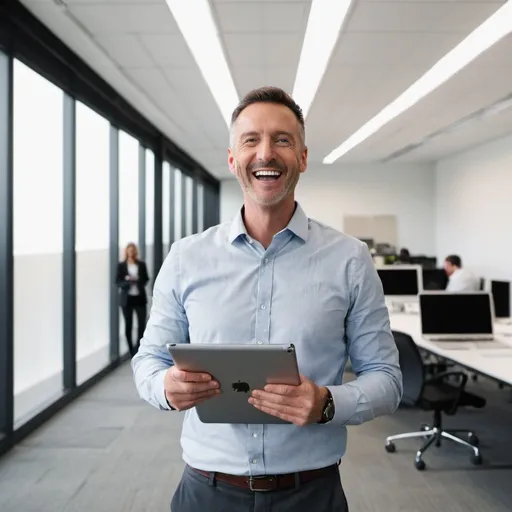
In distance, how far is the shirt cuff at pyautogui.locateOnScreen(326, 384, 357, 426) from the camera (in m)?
1.06

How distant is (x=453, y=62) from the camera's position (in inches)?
193

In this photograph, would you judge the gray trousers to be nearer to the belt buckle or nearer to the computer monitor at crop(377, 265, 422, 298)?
the belt buckle

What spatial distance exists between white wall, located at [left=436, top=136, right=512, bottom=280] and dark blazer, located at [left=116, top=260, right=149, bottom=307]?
5676 millimetres

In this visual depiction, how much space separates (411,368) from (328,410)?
257cm

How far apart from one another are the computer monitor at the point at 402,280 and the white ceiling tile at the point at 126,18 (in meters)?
3.08

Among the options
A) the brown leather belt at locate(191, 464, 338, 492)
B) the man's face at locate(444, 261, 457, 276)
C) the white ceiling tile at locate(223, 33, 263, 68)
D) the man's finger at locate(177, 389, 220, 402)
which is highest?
the white ceiling tile at locate(223, 33, 263, 68)

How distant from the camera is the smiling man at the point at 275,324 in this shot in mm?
1132

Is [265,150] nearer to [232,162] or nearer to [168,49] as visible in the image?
[232,162]

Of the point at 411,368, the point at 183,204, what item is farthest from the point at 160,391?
the point at 183,204

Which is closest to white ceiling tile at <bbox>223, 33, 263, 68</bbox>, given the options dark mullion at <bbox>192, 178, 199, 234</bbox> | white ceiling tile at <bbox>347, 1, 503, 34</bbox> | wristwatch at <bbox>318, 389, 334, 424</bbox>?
white ceiling tile at <bbox>347, 1, 503, 34</bbox>

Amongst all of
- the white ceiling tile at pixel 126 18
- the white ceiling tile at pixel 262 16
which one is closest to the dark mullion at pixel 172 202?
the white ceiling tile at pixel 126 18

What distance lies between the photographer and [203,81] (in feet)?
17.6

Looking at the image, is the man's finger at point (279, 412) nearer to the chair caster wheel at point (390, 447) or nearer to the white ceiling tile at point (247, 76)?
the chair caster wheel at point (390, 447)

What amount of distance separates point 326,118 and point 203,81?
2.31 m
